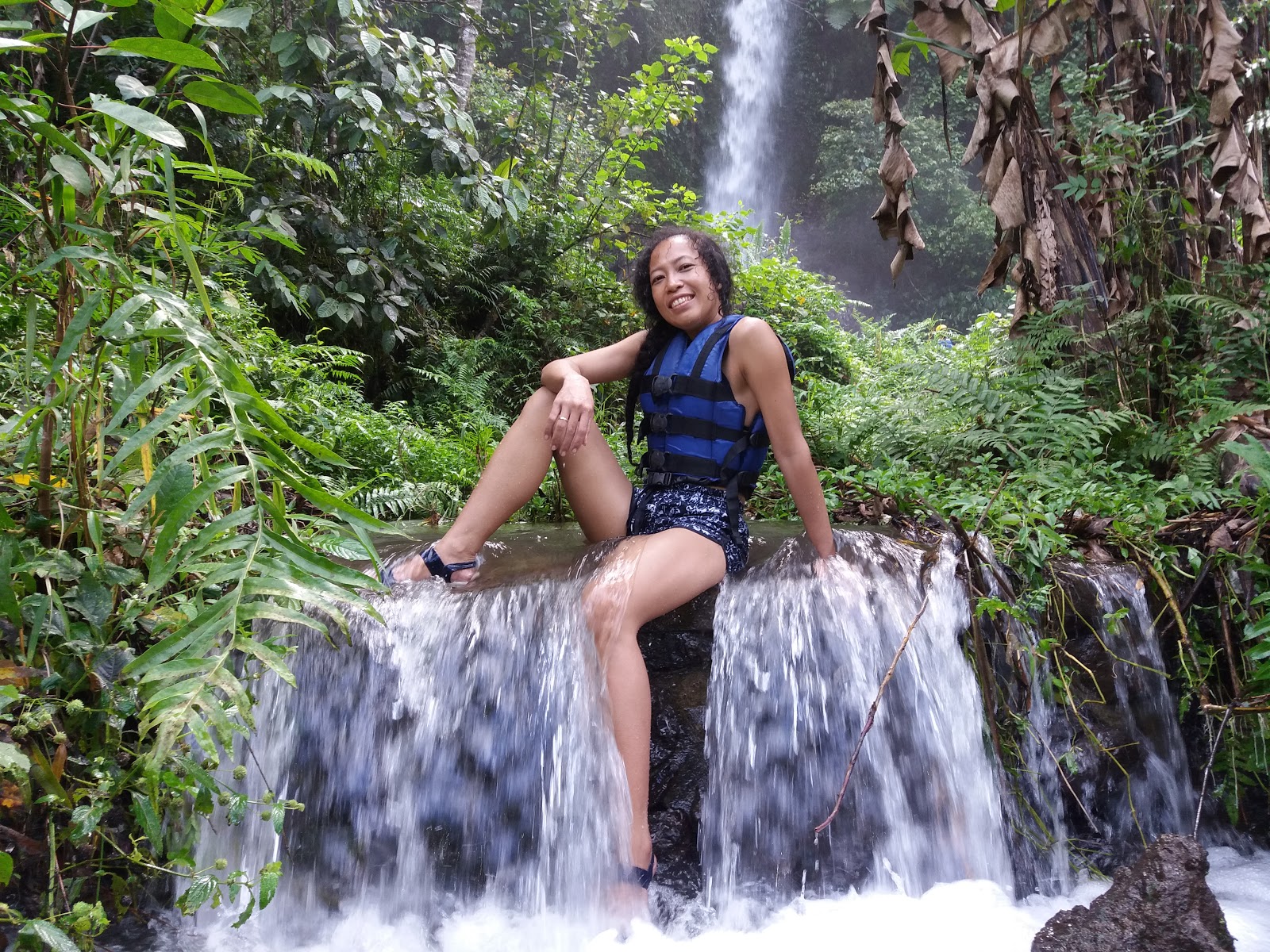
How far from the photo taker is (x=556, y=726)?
2.83 metres

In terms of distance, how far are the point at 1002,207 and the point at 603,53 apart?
19.7 meters

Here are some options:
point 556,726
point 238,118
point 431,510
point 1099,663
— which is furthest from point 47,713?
point 238,118

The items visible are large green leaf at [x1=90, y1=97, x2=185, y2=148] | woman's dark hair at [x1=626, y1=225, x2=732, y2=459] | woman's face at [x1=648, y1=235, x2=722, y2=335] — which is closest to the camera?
large green leaf at [x1=90, y1=97, x2=185, y2=148]

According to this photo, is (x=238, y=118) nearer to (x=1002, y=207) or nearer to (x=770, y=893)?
(x=1002, y=207)

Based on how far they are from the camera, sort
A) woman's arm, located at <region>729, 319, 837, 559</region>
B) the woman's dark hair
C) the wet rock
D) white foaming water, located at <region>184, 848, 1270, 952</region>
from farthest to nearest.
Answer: the woman's dark hair, woman's arm, located at <region>729, 319, 837, 559</region>, white foaming water, located at <region>184, 848, 1270, 952</region>, the wet rock

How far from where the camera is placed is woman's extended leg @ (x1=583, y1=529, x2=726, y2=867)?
255cm

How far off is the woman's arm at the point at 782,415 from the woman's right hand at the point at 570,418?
621 mm

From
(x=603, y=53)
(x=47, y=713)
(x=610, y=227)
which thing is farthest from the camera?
(x=603, y=53)

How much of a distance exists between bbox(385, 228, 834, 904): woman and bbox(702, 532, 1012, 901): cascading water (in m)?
0.25

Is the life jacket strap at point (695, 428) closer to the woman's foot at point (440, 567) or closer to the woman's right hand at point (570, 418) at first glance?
the woman's right hand at point (570, 418)

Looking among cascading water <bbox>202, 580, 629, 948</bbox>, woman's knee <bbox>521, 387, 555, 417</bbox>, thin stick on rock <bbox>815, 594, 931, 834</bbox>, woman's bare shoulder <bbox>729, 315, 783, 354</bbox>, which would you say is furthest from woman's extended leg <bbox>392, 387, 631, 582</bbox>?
thin stick on rock <bbox>815, 594, 931, 834</bbox>

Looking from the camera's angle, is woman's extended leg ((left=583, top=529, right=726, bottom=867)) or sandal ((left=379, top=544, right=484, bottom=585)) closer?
woman's extended leg ((left=583, top=529, right=726, bottom=867))

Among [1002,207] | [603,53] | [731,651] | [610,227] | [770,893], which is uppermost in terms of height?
[603,53]

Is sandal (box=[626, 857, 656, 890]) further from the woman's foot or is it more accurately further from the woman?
the woman's foot
